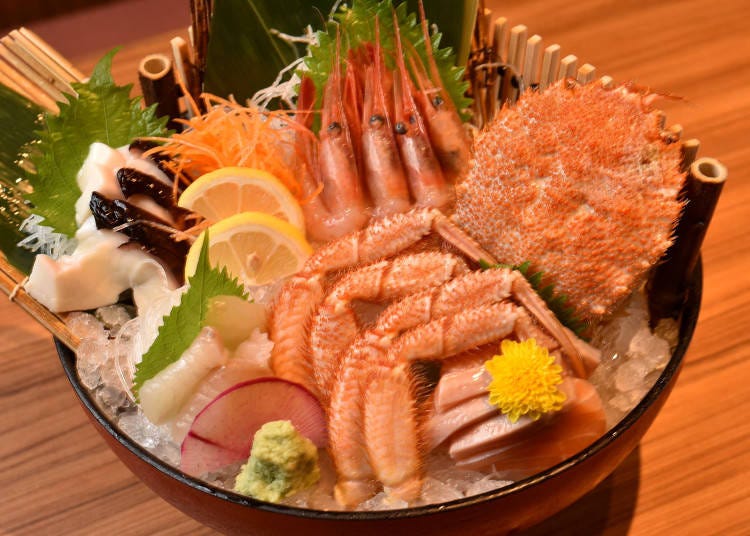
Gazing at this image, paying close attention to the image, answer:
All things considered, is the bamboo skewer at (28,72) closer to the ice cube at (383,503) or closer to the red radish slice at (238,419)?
the red radish slice at (238,419)

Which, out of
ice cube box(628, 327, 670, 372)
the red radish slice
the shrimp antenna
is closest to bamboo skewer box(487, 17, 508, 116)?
the shrimp antenna

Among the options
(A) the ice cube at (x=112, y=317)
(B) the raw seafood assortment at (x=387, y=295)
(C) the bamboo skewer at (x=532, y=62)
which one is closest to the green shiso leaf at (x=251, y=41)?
(B) the raw seafood assortment at (x=387, y=295)

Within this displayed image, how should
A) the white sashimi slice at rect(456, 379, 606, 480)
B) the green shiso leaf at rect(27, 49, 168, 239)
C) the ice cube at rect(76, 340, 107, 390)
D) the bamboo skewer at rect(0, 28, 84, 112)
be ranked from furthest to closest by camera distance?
the bamboo skewer at rect(0, 28, 84, 112), the green shiso leaf at rect(27, 49, 168, 239), the ice cube at rect(76, 340, 107, 390), the white sashimi slice at rect(456, 379, 606, 480)

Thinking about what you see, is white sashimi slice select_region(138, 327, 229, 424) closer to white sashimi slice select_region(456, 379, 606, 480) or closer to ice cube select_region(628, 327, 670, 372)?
white sashimi slice select_region(456, 379, 606, 480)

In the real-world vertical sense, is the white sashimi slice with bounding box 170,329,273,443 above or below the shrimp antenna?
below

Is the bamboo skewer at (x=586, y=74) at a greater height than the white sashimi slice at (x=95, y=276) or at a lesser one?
greater

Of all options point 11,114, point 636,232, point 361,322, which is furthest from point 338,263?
point 11,114

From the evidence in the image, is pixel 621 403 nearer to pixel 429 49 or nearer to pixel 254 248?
pixel 254 248
